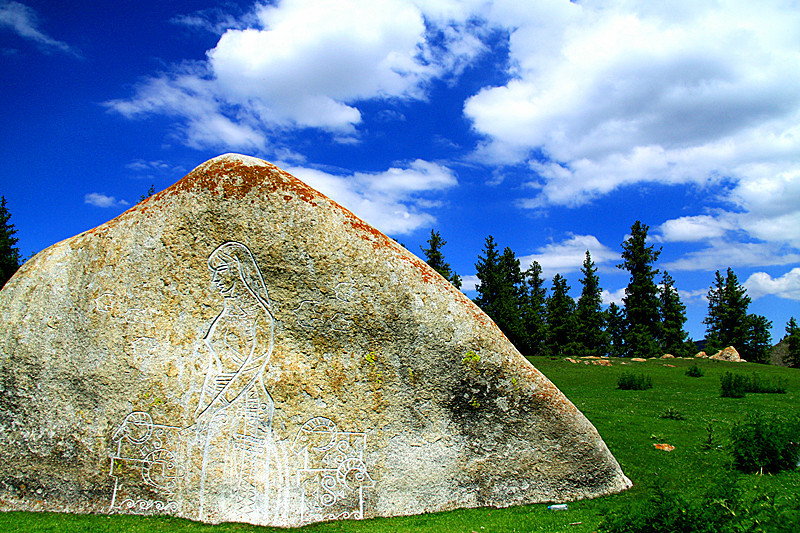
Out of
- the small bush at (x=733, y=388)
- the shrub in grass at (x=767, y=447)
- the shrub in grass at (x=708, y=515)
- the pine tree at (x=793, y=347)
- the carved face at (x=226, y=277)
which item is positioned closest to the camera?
the shrub in grass at (x=708, y=515)

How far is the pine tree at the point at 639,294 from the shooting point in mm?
53697

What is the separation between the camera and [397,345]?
7.88m

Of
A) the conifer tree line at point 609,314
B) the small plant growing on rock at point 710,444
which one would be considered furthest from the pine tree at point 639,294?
the small plant growing on rock at point 710,444

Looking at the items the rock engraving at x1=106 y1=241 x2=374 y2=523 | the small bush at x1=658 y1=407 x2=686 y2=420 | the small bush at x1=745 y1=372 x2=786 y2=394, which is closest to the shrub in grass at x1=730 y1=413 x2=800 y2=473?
the small bush at x1=658 y1=407 x2=686 y2=420

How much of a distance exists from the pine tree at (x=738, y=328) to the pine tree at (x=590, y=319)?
1160 centimetres

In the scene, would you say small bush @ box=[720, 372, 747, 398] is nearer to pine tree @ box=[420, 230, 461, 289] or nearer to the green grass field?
the green grass field

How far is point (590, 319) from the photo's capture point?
5681cm

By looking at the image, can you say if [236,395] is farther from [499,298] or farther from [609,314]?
[609,314]

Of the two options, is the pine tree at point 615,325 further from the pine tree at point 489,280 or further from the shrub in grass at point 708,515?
the shrub in grass at point 708,515

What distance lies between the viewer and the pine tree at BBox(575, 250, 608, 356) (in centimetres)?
5551

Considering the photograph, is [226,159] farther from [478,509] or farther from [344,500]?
[478,509]

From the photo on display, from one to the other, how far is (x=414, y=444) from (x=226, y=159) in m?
5.84

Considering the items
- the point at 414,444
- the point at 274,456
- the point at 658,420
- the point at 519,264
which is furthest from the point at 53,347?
the point at 519,264

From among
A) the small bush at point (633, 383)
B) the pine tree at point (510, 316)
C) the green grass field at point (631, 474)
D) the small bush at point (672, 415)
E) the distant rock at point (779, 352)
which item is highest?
the pine tree at point (510, 316)
